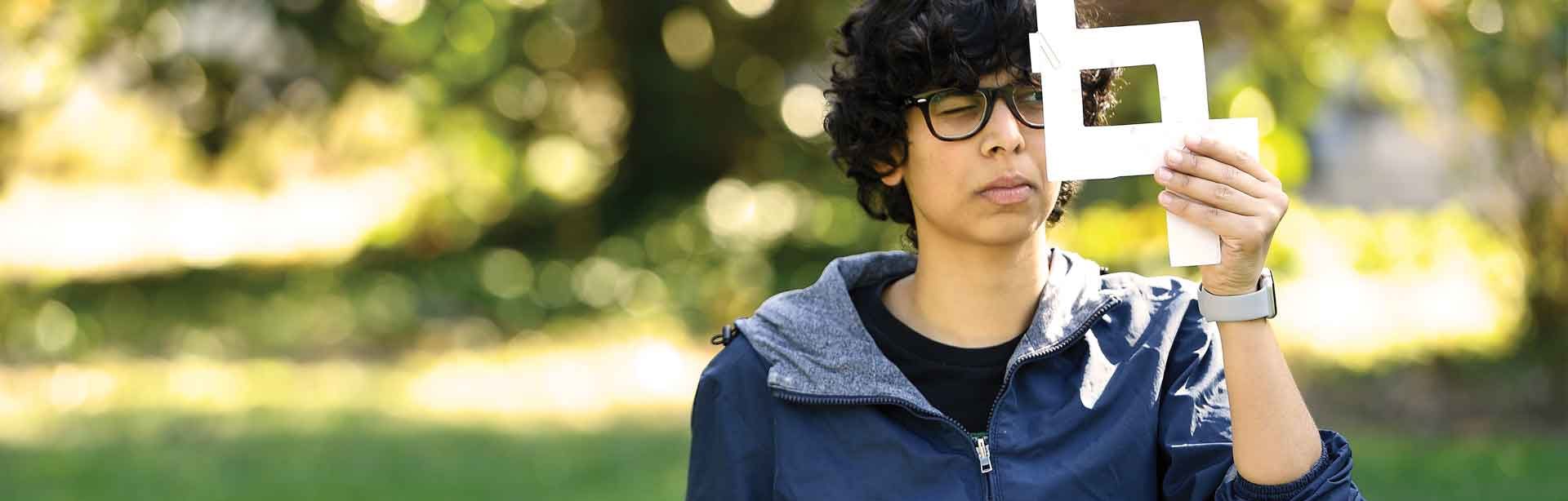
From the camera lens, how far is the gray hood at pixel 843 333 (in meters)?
2.09

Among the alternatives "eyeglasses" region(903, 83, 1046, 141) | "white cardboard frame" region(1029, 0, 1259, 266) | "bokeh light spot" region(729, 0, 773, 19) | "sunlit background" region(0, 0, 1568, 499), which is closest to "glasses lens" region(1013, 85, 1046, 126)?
"eyeglasses" region(903, 83, 1046, 141)

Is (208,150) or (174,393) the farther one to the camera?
(208,150)

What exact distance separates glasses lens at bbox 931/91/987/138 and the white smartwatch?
395 mm

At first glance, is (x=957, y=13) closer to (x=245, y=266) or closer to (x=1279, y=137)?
(x=1279, y=137)

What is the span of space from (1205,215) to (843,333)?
598mm

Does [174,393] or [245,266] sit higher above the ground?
[245,266]

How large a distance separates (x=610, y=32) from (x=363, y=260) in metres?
2.16

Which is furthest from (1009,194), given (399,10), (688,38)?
(688,38)

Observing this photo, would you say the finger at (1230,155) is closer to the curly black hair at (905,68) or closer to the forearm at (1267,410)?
the forearm at (1267,410)

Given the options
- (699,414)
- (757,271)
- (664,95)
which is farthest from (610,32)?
(699,414)

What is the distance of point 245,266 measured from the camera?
10430mm

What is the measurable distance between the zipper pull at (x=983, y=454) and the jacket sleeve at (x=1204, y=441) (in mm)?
225

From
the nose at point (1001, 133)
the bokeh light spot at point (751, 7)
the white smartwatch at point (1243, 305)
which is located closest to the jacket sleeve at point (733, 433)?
the nose at point (1001, 133)

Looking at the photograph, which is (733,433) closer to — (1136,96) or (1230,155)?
(1230,155)
